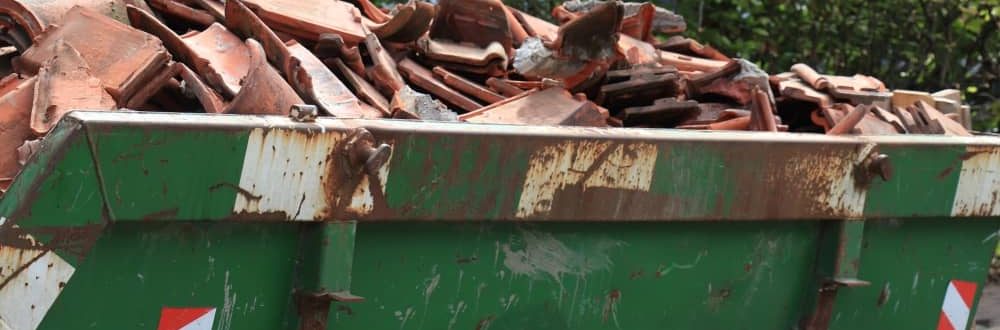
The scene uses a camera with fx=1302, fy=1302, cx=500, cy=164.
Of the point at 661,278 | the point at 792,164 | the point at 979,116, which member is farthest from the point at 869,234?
the point at 979,116

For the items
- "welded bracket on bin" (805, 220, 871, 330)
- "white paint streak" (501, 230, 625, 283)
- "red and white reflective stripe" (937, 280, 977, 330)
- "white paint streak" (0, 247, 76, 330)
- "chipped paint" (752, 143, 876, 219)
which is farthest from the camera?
"red and white reflective stripe" (937, 280, 977, 330)

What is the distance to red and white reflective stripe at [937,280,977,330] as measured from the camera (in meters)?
3.42

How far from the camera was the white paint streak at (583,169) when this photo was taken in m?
2.60

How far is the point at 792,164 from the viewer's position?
117 inches

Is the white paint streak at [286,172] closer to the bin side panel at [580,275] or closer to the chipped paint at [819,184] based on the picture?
the bin side panel at [580,275]

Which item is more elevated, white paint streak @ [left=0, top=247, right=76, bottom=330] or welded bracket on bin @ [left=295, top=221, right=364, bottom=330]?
white paint streak @ [left=0, top=247, right=76, bottom=330]

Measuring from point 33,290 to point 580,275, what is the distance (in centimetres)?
113

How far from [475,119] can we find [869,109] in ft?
3.77

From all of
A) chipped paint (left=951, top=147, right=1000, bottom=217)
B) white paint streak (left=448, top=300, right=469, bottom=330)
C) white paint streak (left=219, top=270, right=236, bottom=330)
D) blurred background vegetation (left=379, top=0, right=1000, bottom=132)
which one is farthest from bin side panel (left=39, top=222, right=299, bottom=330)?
blurred background vegetation (left=379, top=0, right=1000, bottom=132)

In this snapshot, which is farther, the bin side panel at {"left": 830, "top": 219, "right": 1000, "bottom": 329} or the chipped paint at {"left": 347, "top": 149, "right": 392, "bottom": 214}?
the bin side panel at {"left": 830, "top": 219, "right": 1000, "bottom": 329}

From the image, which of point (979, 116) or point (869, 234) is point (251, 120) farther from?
point (979, 116)

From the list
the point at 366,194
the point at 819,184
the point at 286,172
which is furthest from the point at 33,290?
the point at 819,184

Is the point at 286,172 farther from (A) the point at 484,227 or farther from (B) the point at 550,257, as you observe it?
(B) the point at 550,257

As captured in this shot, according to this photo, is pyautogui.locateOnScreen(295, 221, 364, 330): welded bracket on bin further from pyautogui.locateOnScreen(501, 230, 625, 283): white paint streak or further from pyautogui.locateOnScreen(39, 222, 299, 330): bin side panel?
pyautogui.locateOnScreen(501, 230, 625, 283): white paint streak
